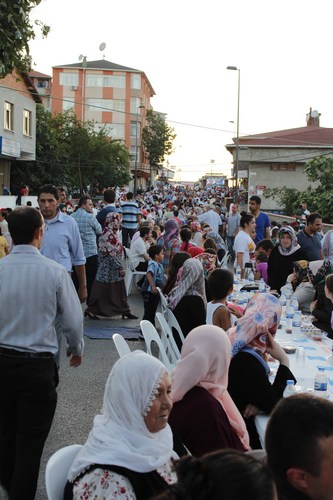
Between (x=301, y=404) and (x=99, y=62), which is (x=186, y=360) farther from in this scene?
(x=99, y=62)

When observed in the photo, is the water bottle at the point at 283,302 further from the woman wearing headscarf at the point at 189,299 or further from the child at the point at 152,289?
the child at the point at 152,289

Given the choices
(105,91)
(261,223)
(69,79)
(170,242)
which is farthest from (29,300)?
(69,79)

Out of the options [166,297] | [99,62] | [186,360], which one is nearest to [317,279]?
[166,297]

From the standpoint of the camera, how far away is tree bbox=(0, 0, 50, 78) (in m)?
9.47

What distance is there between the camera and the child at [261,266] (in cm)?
1161

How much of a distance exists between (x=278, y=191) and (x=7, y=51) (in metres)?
29.3

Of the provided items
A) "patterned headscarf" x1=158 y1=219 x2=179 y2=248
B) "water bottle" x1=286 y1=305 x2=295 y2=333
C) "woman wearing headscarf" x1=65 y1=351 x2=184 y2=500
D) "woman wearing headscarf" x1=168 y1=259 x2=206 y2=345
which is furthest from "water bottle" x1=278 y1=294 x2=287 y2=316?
"woman wearing headscarf" x1=65 y1=351 x2=184 y2=500

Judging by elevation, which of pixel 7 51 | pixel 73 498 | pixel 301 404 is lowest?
pixel 73 498

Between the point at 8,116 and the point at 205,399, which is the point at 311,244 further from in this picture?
the point at 8,116

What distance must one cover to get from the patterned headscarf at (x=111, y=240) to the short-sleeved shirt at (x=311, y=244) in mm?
2887

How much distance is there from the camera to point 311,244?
1109cm

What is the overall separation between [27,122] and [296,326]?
38536 mm

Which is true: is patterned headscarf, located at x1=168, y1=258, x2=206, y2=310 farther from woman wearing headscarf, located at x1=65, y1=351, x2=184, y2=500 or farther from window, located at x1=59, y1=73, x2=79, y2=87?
window, located at x1=59, y1=73, x2=79, y2=87

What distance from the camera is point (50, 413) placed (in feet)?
13.4
